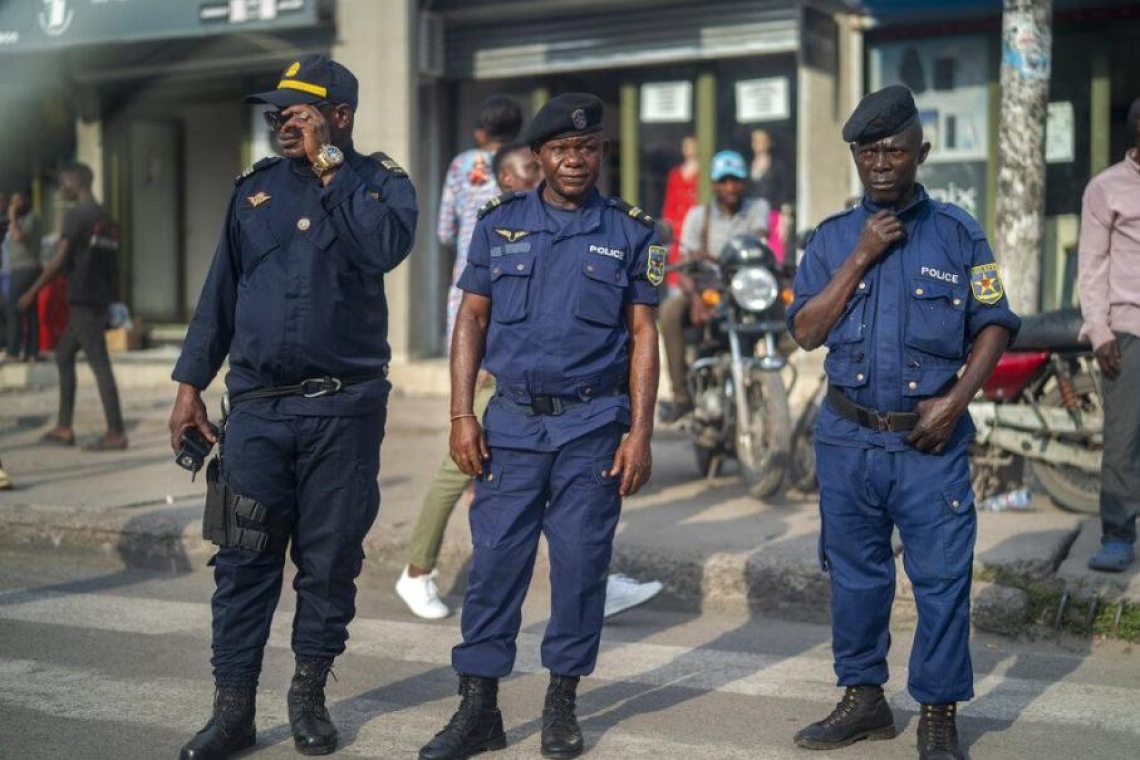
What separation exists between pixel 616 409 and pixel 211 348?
1251mm

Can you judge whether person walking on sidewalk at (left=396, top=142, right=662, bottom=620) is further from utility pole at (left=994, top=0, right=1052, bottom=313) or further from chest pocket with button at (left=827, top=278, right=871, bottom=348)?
utility pole at (left=994, top=0, right=1052, bottom=313)

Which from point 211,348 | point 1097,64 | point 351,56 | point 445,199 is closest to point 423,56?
point 351,56

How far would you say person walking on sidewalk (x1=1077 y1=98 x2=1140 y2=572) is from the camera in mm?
6289

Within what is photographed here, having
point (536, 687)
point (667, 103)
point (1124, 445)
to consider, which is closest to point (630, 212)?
point (536, 687)

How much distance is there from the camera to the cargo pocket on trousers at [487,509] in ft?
14.8

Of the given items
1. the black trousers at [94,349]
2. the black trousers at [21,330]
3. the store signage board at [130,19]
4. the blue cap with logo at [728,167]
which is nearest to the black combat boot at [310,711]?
the blue cap with logo at [728,167]

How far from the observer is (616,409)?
455 cm

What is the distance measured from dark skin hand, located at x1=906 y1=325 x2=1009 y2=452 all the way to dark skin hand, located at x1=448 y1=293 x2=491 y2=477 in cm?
127

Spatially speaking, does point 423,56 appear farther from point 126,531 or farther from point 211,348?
point 211,348

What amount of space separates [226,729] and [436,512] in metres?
1.93

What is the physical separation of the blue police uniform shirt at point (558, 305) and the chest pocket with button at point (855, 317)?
0.60 metres

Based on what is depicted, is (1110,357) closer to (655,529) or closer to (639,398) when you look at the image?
(655,529)

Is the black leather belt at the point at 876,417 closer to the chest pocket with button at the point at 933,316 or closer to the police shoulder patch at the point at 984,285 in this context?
the chest pocket with button at the point at 933,316

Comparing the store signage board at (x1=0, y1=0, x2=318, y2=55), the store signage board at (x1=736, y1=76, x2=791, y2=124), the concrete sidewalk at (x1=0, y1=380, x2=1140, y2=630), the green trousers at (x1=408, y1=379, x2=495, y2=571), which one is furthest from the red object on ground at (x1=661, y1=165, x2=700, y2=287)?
the green trousers at (x1=408, y1=379, x2=495, y2=571)
